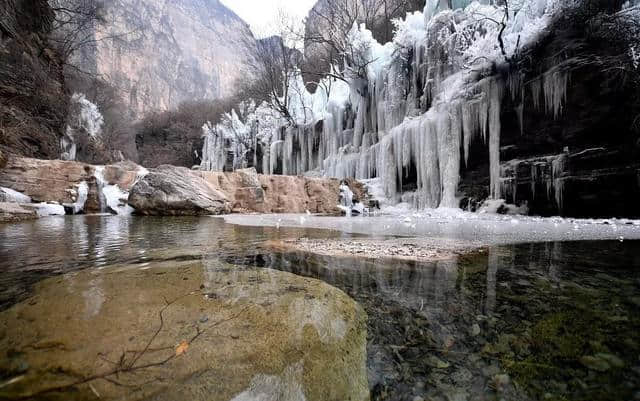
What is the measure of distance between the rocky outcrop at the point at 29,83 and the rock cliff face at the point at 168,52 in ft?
51.1

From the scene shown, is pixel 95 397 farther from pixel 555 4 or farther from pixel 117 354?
pixel 555 4

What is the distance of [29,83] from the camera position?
8266 mm

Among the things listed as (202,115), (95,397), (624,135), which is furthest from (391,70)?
(202,115)

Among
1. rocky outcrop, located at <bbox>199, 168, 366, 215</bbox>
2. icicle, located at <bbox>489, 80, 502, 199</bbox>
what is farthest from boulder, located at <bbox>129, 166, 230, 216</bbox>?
icicle, located at <bbox>489, 80, 502, 199</bbox>

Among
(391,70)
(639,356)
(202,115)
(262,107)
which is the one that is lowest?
(639,356)

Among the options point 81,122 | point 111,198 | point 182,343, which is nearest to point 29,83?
point 111,198

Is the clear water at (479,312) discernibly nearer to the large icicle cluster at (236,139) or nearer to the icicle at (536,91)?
the icicle at (536,91)

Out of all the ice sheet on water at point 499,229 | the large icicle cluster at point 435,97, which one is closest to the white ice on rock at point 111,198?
the ice sheet on water at point 499,229

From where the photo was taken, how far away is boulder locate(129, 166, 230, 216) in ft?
21.8

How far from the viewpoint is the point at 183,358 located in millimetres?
688

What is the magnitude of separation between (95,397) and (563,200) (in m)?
8.77

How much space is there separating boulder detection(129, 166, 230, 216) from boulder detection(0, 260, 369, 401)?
6.03 m

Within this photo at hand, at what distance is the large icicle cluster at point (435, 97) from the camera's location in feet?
22.2

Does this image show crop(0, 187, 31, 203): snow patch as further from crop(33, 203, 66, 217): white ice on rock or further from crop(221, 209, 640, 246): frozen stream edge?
crop(221, 209, 640, 246): frozen stream edge
